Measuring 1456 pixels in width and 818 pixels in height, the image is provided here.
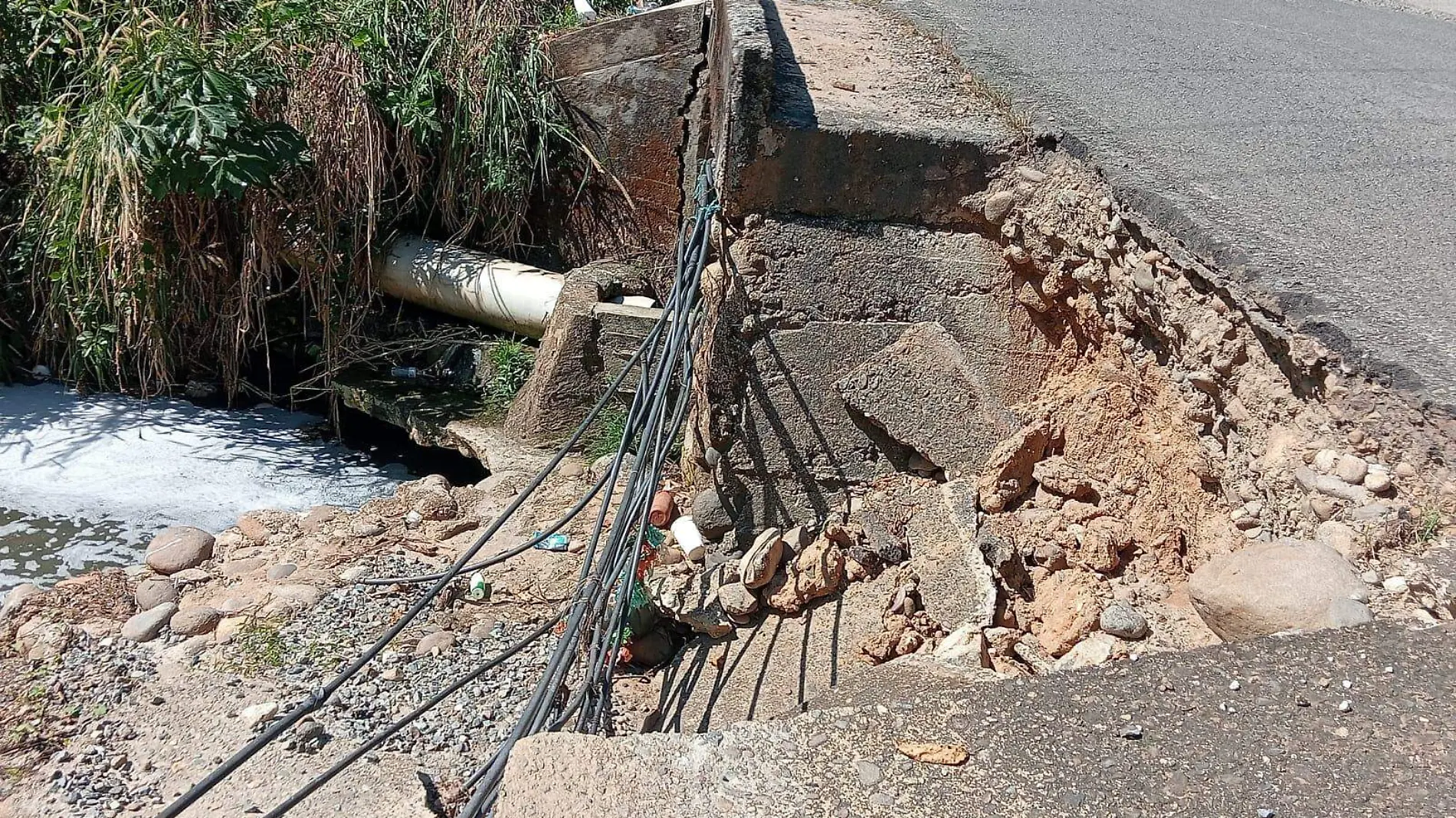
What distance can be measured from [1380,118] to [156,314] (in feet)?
14.8

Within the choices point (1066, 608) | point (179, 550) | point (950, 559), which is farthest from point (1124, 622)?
point (179, 550)

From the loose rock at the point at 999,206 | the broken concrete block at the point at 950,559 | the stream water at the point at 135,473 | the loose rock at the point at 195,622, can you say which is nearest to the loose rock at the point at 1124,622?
the broken concrete block at the point at 950,559

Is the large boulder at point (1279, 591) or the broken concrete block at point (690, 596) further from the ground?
the large boulder at point (1279, 591)

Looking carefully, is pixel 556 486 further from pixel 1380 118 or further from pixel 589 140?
pixel 1380 118

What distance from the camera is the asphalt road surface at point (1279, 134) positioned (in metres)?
2.01

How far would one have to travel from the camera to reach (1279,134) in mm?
2904

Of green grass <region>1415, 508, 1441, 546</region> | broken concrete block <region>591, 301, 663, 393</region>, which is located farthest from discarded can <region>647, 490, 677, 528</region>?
green grass <region>1415, 508, 1441, 546</region>

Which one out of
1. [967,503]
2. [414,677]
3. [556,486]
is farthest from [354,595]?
[967,503]

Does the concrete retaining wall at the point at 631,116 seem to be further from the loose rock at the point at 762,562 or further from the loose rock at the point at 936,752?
the loose rock at the point at 936,752

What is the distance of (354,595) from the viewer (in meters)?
3.15

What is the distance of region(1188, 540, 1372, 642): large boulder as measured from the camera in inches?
62.1

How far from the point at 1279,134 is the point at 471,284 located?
312cm

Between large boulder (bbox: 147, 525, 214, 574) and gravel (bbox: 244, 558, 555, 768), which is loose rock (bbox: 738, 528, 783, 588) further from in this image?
large boulder (bbox: 147, 525, 214, 574)

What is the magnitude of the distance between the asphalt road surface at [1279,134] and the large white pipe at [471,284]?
1880mm
